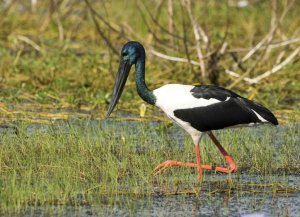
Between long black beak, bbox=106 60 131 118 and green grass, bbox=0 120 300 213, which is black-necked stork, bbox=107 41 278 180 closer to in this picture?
green grass, bbox=0 120 300 213

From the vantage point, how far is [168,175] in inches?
273

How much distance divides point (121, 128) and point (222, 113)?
166 cm

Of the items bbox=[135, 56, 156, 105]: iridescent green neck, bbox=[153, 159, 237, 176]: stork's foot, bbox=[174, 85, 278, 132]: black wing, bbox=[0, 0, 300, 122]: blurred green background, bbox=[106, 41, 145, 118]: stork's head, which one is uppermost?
bbox=[0, 0, 300, 122]: blurred green background

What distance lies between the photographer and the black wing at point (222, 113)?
7098 millimetres

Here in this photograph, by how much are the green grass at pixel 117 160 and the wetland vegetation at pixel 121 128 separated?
0.01 m

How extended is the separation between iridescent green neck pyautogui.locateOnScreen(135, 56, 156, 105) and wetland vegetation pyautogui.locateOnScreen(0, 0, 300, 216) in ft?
1.45

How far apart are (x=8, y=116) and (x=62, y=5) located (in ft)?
18.6

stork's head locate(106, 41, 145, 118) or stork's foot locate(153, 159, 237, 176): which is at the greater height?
stork's head locate(106, 41, 145, 118)

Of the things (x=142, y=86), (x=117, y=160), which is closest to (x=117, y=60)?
(x=142, y=86)

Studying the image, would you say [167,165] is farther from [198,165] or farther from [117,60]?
[117,60]

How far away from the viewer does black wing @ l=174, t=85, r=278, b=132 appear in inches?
279

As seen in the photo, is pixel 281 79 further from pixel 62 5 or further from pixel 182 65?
pixel 62 5

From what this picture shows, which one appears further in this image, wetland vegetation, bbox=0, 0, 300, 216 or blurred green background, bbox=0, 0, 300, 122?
blurred green background, bbox=0, 0, 300, 122

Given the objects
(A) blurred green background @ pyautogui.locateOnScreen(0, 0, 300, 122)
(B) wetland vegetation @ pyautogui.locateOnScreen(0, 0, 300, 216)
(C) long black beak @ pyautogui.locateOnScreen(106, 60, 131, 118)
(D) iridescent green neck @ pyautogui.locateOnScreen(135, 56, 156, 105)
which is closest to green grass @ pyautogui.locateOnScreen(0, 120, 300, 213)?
(B) wetland vegetation @ pyautogui.locateOnScreen(0, 0, 300, 216)
